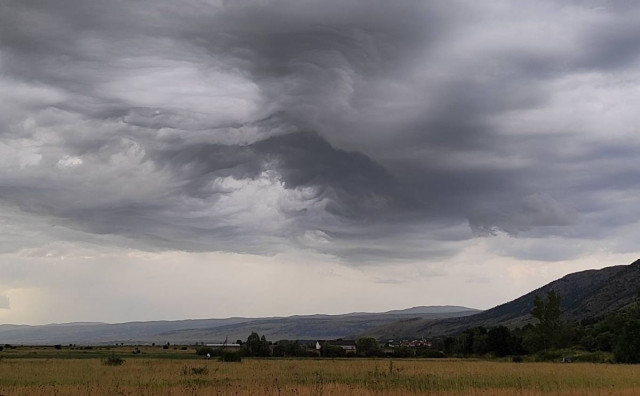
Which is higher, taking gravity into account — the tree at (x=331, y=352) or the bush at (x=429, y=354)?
the tree at (x=331, y=352)

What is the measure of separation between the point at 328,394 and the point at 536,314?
302 feet

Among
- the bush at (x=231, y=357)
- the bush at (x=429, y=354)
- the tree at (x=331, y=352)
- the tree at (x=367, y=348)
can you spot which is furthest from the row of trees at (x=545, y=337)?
the bush at (x=231, y=357)

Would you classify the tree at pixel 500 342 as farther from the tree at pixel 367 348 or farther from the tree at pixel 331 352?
the tree at pixel 331 352

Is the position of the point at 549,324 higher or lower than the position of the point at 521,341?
higher

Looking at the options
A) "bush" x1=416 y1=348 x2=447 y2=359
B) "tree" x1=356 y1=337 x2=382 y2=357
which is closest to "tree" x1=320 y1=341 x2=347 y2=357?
Result: "tree" x1=356 y1=337 x2=382 y2=357

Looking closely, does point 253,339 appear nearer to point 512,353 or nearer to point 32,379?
point 512,353

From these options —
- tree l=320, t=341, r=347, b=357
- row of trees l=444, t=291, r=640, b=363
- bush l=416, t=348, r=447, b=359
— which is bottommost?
bush l=416, t=348, r=447, b=359

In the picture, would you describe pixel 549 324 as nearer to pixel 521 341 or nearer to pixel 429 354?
pixel 521 341

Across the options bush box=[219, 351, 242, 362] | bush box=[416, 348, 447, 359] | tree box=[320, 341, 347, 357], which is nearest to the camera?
bush box=[219, 351, 242, 362]

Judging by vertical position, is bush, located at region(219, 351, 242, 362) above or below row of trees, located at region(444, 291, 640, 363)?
below

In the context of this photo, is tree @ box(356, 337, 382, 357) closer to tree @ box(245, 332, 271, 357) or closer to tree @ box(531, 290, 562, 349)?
tree @ box(245, 332, 271, 357)

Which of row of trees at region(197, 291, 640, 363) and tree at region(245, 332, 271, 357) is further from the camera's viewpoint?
tree at region(245, 332, 271, 357)

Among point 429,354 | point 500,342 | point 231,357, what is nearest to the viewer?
point 231,357

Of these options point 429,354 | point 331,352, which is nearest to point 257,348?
point 331,352
